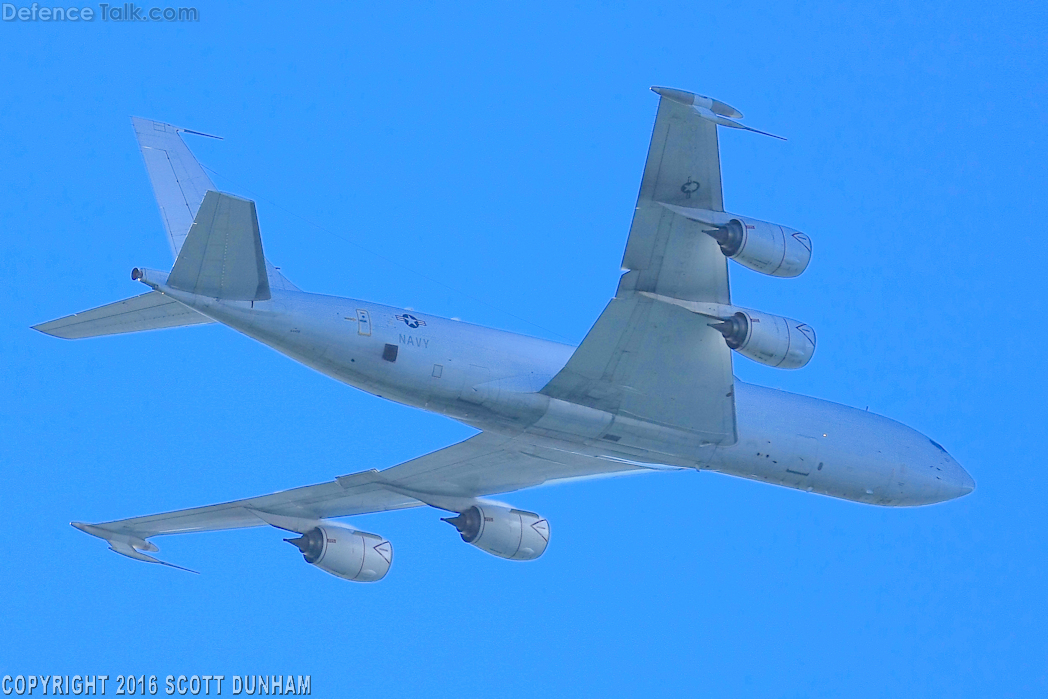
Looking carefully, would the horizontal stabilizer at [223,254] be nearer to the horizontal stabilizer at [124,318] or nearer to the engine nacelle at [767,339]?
the horizontal stabilizer at [124,318]

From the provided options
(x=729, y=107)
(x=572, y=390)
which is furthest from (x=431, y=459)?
(x=729, y=107)

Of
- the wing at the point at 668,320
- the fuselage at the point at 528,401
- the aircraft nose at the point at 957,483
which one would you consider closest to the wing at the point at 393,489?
the fuselage at the point at 528,401

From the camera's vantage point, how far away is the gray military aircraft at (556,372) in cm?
2142

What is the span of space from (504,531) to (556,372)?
5440 mm

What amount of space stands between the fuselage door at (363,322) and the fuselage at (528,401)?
22mm

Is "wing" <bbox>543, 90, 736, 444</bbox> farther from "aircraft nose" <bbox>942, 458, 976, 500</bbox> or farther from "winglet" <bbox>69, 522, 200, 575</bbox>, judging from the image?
"winglet" <bbox>69, 522, 200, 575</bbox>

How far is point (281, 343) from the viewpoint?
22578 millimetres

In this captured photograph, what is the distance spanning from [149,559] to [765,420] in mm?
13476

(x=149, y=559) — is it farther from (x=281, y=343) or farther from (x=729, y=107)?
(x=729, y=107)

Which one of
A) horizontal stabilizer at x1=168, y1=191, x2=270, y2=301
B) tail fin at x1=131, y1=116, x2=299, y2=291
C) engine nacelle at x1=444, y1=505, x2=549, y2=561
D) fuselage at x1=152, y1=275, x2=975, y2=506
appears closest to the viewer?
horizontal stabilizer at x1=168, y1=191, x2=270, y2=301

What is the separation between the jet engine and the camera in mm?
21859

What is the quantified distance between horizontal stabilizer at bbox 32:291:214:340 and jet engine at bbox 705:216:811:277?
882 cm

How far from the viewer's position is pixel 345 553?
2984 centimetres

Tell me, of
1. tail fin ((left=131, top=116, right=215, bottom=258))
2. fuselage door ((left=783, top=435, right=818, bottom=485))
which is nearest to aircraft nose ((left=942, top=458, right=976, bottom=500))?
fuselage door ((left=783, top=435, right=818, bottom=485))
